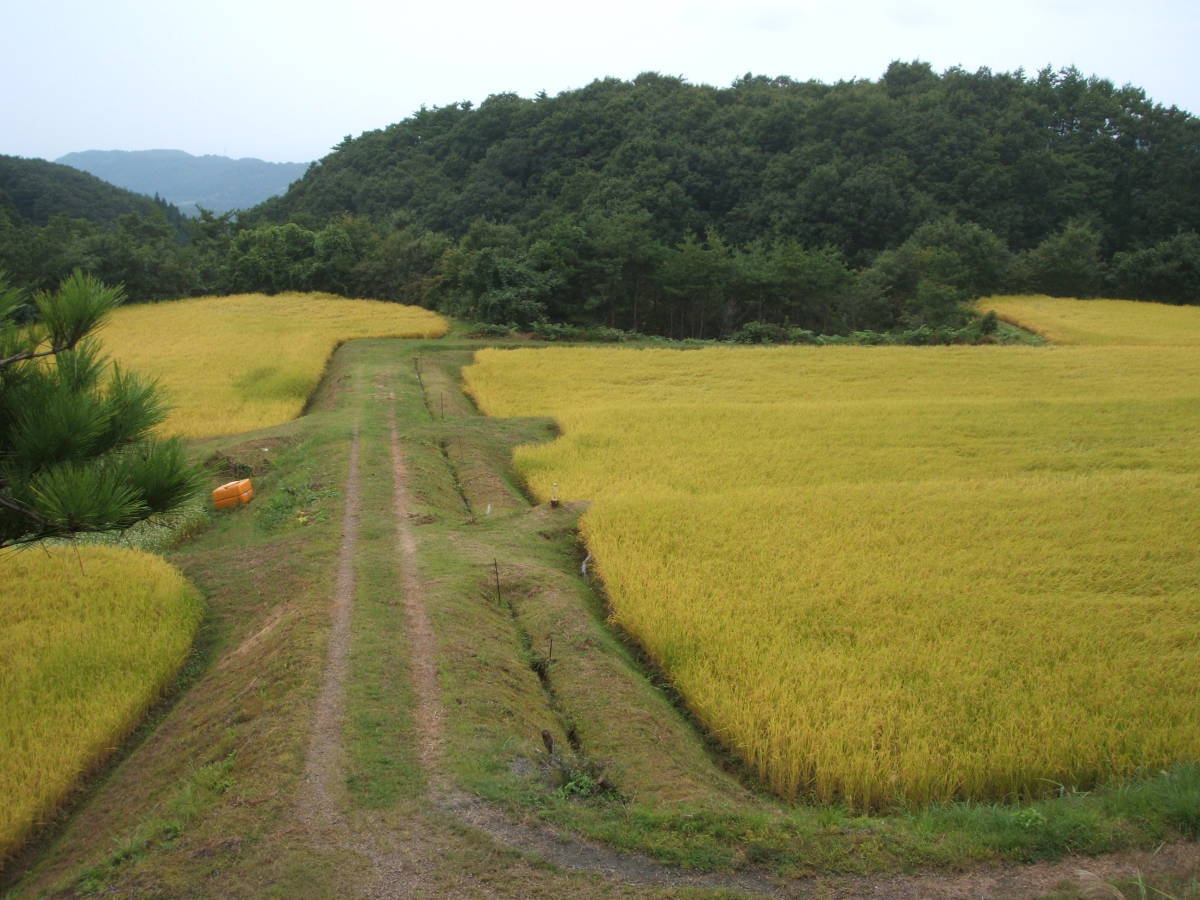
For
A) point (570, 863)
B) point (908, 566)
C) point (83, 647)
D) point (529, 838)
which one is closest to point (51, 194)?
point (83, 647)

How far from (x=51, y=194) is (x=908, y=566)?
59.1 metres

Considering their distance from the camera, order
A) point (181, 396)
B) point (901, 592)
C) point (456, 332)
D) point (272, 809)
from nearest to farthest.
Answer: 1. point (272, 809)
2. point (901, 592)
3. point (181, 396)
4. point (456, 332)

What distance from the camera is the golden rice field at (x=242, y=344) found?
60.7ft

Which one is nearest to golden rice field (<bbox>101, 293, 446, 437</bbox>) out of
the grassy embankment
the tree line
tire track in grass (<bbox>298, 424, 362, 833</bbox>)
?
the grassy embankment

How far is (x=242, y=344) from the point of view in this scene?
83.6ft

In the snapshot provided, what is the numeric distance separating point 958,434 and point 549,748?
12411 mm

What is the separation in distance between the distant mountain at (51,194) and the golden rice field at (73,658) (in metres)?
43.7

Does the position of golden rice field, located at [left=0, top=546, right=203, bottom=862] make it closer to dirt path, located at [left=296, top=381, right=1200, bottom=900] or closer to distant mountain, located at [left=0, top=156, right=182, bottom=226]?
dirt path, located at [left=296, top=381, right=1200, bottom=900]

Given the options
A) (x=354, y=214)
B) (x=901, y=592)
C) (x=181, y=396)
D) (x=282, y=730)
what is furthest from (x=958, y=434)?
(x=354, y=214)

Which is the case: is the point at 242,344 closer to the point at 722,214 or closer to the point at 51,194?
the point at 722,214

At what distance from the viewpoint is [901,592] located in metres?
8.84

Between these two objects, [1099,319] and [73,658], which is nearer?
[73,658]

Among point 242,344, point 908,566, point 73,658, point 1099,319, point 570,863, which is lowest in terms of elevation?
point 570,863

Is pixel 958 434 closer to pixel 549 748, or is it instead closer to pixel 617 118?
pixel 549 748
